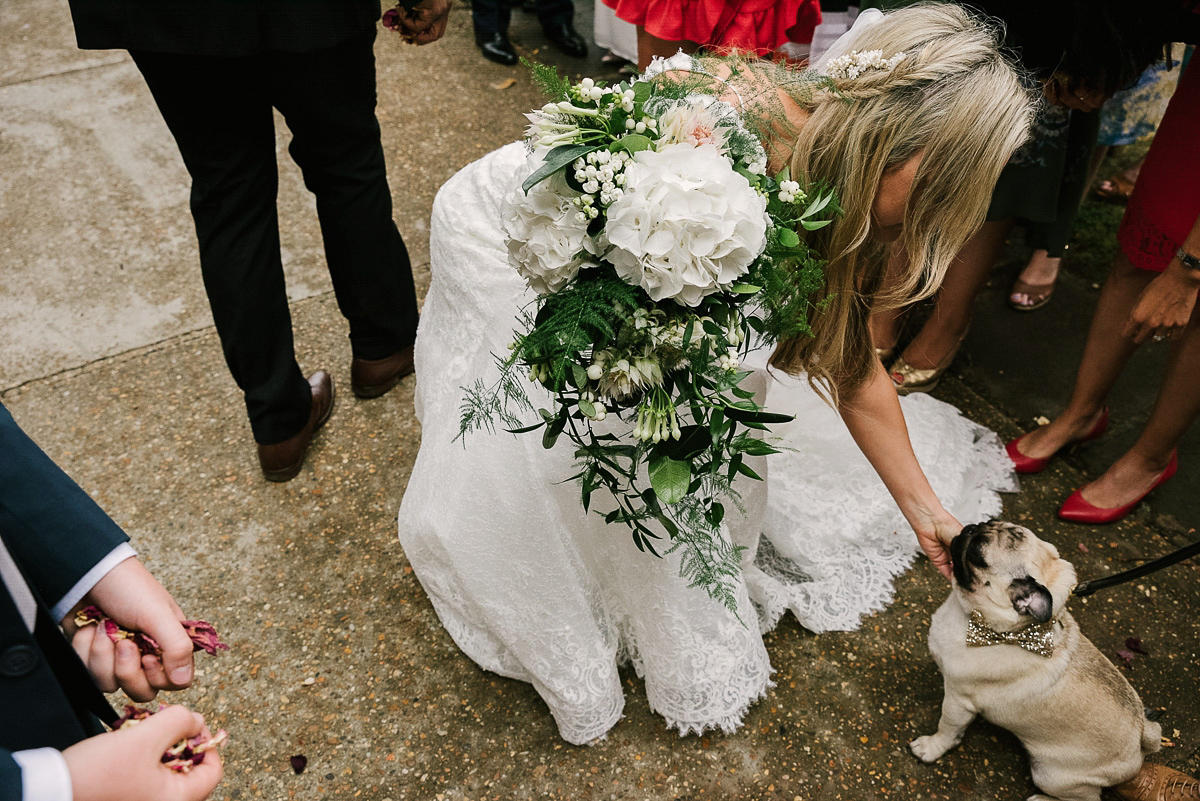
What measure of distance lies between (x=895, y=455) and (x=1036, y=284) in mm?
1880

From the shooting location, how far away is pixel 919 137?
58.2 inches

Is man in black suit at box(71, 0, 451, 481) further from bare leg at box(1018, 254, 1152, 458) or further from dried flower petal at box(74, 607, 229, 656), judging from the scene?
bare leg at box(1018, 254, 1152, 458)

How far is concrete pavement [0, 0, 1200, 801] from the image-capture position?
6.53 ft

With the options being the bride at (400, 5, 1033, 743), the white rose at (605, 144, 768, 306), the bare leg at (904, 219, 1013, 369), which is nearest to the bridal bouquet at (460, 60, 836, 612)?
the white rose at (605, 144, 768, 306)


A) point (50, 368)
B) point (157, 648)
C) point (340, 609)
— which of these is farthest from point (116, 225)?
point (157, 648)

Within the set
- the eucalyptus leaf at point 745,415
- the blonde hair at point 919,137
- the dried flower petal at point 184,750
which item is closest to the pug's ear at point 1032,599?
the blonde hair at point 919,137

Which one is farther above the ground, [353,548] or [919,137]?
[919,137]

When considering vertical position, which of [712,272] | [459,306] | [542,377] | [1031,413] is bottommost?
[1031,413]

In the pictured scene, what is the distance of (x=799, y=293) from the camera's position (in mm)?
1372

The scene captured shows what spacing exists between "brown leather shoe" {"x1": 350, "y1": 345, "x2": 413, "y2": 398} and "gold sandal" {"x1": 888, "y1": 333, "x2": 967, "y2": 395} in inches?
67.4

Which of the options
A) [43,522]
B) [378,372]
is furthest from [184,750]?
[378,372]

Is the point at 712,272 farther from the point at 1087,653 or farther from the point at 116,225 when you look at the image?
the point at 116,225

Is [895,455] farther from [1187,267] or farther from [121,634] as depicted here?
[121,634]

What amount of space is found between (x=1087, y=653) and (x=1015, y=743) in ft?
1.27
